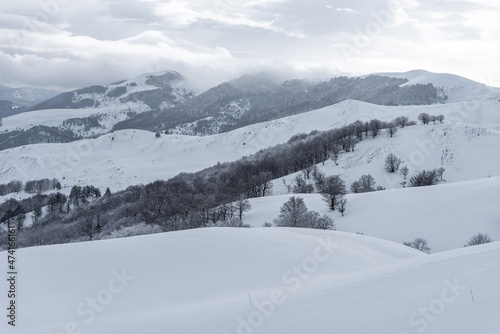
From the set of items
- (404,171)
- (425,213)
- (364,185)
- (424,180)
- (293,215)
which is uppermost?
(404,171)

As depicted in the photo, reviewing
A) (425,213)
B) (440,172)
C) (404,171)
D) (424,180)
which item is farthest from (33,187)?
(425,213)

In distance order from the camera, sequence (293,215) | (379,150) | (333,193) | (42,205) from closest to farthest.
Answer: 1. (293,215)
2. (333,193)
3. (379,150)
4. (42,205)

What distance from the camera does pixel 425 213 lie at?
47094 millimetres

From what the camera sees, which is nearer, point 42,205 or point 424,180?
point 424,180

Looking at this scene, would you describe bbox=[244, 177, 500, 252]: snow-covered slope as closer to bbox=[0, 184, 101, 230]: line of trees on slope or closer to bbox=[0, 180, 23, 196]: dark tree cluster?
bbox=[0, 184, 101, 230]: line of trees on slope

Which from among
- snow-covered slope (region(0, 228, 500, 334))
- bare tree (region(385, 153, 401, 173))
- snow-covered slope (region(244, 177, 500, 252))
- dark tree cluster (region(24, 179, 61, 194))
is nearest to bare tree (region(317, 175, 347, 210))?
snow-covered slope (region(244, 177, 500, 252))

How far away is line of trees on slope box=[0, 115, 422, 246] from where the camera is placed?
58312mm

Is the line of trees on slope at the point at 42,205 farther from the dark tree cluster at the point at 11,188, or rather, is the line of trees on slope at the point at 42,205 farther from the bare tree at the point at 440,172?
the bare tree at the point at 440,172

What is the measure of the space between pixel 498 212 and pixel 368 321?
1810 inches

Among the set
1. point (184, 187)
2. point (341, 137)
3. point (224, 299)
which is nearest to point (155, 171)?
point (184, 187)

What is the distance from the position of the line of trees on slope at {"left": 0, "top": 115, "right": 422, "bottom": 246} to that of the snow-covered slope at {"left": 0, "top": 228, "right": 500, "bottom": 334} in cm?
3047

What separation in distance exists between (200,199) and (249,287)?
5375cm

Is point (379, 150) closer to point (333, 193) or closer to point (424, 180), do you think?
point (424, 180)

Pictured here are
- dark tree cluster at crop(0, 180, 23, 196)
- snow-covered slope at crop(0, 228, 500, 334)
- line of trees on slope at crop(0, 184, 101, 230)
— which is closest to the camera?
snow-covered slope at crop(0, 228, 500, 334)
